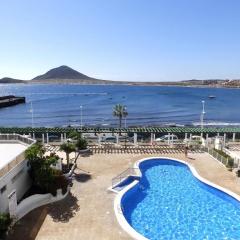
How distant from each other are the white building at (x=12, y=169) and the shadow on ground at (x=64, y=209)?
109 inches

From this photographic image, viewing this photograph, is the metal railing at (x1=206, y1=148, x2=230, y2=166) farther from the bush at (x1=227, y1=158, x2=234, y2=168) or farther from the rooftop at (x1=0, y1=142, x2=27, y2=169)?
the rooftop at (x1=0, y1=142, x2=27, y2=169)

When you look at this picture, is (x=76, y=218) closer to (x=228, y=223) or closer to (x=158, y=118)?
(x=228, y=223)

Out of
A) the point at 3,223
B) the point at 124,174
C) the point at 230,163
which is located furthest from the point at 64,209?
the point at 230,163

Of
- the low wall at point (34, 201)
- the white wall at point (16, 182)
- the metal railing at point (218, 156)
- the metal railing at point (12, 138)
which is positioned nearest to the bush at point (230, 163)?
the metal railing at point (218, 156)

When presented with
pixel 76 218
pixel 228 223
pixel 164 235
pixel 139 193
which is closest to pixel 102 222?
pixel 76 218

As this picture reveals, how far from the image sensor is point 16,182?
2022 centimetres

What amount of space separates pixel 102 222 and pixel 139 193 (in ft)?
20.9

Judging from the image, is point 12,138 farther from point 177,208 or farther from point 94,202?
point 177,208

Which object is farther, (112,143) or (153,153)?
(112,143)

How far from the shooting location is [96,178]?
25.5 m

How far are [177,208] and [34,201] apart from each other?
404 inches

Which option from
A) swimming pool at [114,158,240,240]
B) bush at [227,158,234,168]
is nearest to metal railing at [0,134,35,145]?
swimming pool at [114,158,240,240]

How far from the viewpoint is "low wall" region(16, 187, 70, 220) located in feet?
62.2

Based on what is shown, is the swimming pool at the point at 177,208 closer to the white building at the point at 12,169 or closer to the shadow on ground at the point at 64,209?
the shadow on ground at the point at 64,209
